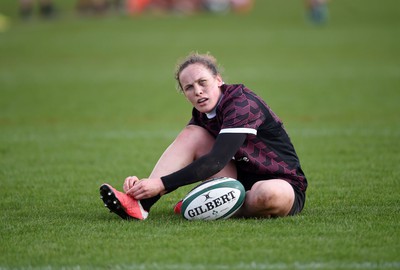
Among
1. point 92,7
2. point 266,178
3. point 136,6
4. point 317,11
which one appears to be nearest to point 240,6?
point 136,6

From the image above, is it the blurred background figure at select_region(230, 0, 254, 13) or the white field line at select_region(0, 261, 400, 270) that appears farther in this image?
the blurred background figure at select_region(230, 0, 254, 13)

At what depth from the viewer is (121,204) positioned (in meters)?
6.29

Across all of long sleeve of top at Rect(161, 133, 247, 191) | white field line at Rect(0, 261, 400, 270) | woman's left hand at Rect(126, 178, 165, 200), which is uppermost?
long sleeve of top at Rect(161, 133, 247, 191)

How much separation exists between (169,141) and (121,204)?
5843 mm

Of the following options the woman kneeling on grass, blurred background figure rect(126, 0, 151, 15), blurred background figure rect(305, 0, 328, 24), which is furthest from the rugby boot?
blurred background figure rect(126, 0, 151, 15)

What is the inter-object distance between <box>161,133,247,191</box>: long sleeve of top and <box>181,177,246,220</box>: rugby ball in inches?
5.5

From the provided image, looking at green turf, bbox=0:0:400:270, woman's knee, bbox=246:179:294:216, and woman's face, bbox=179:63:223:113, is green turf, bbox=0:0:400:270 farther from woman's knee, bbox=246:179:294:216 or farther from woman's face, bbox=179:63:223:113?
woman's face, bbox=179:63:223:113

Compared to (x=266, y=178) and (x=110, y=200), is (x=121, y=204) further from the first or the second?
(x=266, y=178)

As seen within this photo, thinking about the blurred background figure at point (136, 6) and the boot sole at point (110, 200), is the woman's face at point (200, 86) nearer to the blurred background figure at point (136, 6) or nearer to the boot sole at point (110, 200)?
the boot sole at point (110, 200)

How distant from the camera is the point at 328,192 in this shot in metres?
7.85

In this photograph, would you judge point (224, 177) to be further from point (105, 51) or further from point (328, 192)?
point (105, 51)

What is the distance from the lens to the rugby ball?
630 cm

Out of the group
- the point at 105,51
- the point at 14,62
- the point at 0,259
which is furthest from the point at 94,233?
the point at 105,51

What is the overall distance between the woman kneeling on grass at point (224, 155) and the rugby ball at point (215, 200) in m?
0.12
